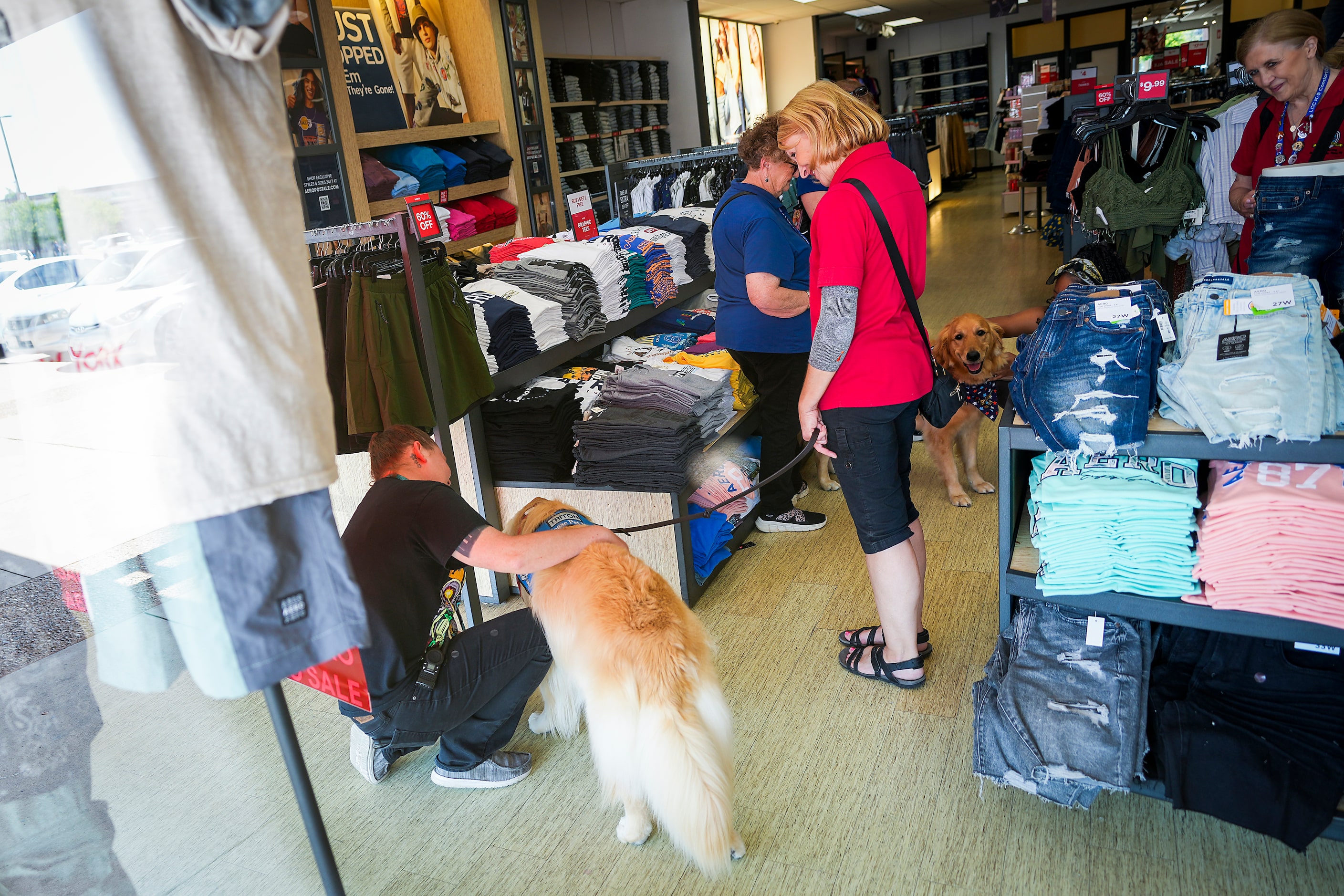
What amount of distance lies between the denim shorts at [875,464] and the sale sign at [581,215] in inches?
86.3

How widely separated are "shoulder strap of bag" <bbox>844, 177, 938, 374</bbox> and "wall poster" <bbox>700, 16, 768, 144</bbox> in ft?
27.0

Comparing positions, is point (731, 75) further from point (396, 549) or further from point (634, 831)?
point (634, 831)

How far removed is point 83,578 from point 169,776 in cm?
93

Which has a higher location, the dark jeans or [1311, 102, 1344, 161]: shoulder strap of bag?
[1311, 102, 1344, 161]: shoulder strap of bag

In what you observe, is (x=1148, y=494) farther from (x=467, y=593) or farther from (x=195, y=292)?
(x=467, y=593)

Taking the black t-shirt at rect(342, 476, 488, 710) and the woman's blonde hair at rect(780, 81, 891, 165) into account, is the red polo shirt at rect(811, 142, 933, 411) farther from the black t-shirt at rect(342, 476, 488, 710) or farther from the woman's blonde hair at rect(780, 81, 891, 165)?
the black t-shirt at rect(342, 476, 488, 710)

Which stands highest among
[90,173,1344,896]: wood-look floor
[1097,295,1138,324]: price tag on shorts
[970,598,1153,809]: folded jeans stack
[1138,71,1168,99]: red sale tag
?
[1138,71,1168,99]: red sale tag

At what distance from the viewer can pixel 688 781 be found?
5.68 feet

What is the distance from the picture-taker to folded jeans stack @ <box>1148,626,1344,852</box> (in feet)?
5.60

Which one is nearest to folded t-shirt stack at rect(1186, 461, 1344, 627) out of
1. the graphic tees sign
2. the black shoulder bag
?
the black shoulder bag

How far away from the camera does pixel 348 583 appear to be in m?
0.90

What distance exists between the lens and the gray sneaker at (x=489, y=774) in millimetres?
2357

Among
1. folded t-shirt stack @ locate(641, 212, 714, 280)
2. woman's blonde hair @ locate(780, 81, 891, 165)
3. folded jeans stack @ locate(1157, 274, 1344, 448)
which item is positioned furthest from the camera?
folded t-shirt stack @ locate(641, 212, 714, 280)

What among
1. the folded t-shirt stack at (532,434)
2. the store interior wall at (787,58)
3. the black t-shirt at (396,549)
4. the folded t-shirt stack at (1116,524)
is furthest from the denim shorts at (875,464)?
the store interior wall at (787,58)
